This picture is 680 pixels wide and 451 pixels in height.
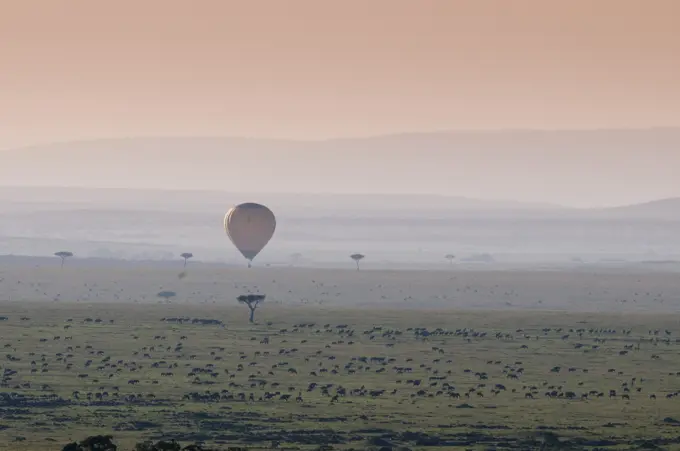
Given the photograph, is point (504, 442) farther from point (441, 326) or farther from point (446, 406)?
point (441, 326)

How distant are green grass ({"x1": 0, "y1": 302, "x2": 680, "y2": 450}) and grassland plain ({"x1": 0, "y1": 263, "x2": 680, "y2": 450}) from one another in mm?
119

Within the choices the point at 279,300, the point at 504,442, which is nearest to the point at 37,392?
the point at 504,442

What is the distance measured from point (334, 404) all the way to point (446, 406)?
15.0 feet

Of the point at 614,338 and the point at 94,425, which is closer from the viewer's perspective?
the point at 94,425

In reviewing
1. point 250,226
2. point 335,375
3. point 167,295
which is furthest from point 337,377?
point 167,295

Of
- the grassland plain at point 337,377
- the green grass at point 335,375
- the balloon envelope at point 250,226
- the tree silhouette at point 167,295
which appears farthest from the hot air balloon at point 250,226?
the green grass at point 335,375

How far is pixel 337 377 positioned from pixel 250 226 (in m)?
79.4

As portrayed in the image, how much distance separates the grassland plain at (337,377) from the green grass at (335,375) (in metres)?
0.12

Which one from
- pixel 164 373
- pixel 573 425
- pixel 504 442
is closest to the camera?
pixel 504 442

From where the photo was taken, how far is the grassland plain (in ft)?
204

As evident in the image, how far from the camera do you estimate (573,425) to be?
6462 cm

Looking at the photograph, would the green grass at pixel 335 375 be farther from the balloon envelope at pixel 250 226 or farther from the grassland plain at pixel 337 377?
the balloon envelope at pixel 250 226

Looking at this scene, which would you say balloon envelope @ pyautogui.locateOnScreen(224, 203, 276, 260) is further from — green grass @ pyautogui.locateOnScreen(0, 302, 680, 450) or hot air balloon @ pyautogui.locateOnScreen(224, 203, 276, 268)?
green grass @ pyautogui.locateOnScreen(0, 302, 680, 450)

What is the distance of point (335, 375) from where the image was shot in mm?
81562
